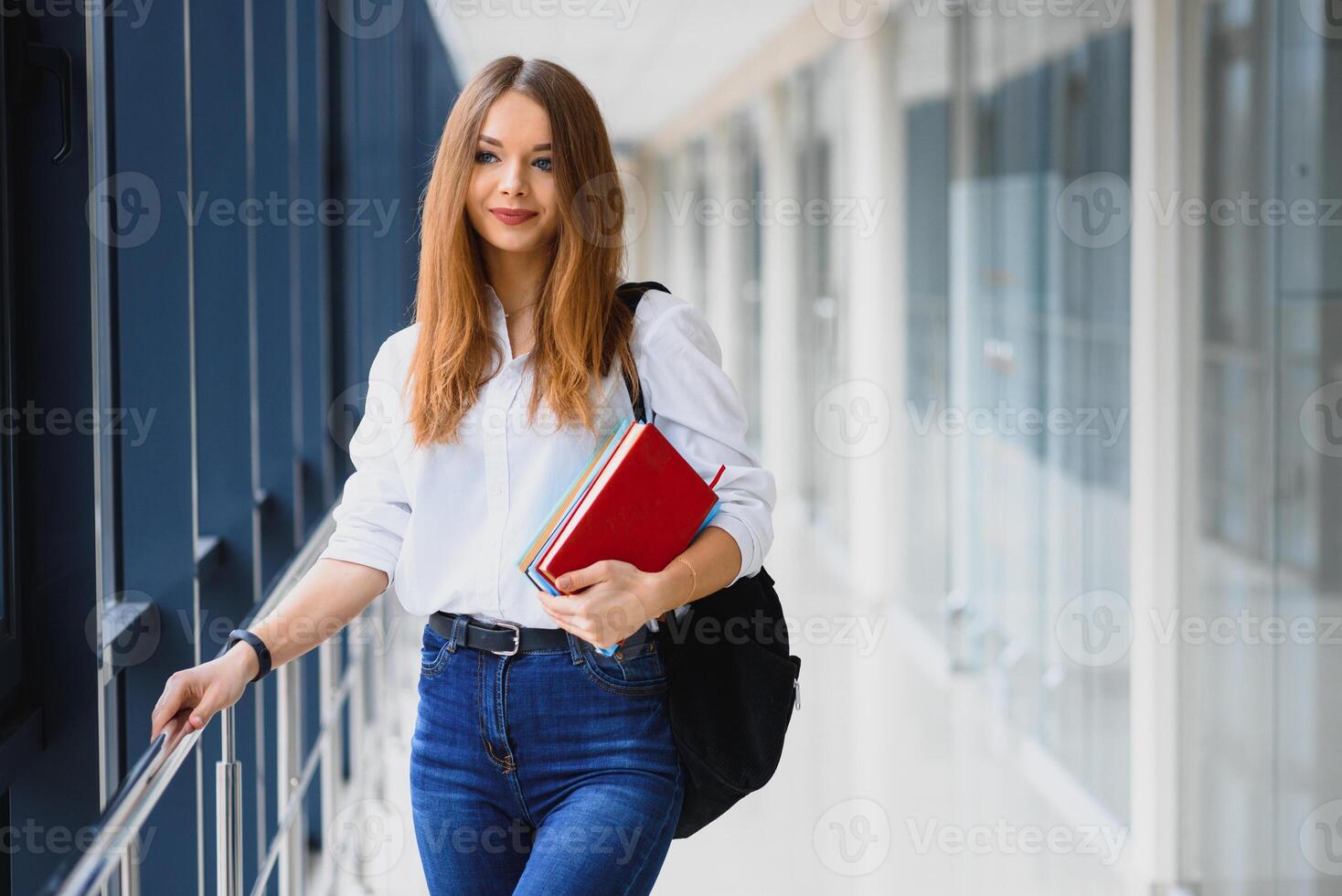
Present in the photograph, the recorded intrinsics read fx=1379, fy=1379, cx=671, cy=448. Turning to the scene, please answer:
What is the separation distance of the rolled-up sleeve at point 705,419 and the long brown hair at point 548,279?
1.7 inches

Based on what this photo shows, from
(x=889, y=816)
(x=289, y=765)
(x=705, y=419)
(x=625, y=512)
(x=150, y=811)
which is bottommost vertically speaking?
(x=889, y=816)

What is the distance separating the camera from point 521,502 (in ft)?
5.71

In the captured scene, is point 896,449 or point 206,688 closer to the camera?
point 206,688

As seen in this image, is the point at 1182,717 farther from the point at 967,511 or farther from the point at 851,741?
the point at 967,511

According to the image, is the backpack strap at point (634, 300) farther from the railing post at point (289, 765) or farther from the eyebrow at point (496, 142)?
the railing post at point (289, 765)

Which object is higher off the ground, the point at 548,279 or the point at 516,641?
the point at 548,279

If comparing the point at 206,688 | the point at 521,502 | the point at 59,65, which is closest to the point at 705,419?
→ the point at 521,502

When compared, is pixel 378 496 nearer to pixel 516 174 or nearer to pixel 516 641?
pixel 516 641

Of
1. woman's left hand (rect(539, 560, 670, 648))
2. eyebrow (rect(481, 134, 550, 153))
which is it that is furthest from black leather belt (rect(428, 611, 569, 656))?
eyebrow (rect(481, 134, 550, 153))

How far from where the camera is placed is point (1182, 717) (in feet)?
11.1

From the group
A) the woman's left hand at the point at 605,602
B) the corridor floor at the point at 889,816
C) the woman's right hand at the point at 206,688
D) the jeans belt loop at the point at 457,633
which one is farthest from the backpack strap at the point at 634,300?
the corridor floor at the point at 889,816

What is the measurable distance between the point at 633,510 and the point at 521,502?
0.20m

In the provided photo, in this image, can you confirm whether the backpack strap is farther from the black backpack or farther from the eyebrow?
the eyebrow

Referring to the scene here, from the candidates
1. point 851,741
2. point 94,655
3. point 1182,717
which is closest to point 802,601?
point 851,741
